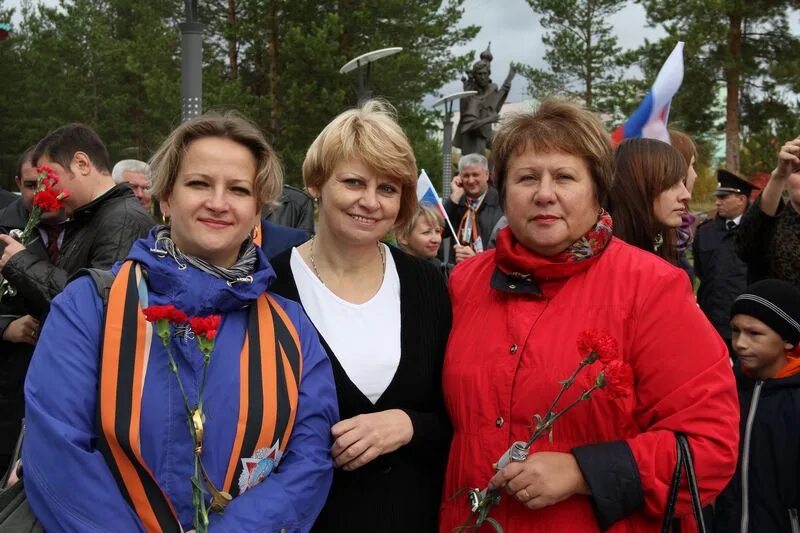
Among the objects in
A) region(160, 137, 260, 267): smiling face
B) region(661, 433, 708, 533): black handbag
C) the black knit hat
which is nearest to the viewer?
region(661, 433, 708, 533): black handbag

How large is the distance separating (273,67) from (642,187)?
71.1ft

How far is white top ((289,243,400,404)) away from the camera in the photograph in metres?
2.46

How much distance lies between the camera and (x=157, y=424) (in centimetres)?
189

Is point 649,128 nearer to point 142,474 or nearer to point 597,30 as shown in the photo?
point 142,474

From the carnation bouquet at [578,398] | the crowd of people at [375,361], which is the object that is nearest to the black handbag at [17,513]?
the crowd of people at [375,361]

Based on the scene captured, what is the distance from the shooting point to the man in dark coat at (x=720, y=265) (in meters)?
6.90

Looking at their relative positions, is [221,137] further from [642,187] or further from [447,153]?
[447,153]

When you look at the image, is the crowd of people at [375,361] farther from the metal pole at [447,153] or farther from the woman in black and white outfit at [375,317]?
the metal pole at [447,153]

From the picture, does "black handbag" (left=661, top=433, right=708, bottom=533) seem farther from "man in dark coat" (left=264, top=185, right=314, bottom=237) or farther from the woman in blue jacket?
"man in dark coat" (left=264, top=185, right=314, bottom=237)

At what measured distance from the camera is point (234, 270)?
2.11 meters

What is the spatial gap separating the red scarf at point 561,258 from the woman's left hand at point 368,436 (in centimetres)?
56

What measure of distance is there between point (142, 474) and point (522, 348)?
3.42ft

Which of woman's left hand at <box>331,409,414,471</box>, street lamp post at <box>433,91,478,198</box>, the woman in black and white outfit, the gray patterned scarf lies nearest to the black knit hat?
the woman in black and white outfit

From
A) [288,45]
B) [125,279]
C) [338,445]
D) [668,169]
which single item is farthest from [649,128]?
[288,45]
